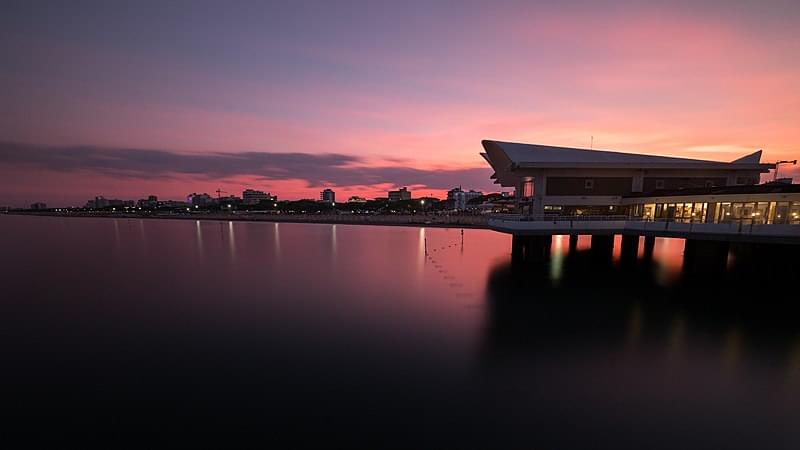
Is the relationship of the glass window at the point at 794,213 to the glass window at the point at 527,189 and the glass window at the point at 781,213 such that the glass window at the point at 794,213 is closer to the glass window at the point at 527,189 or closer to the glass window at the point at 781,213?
the glass window at the point at 781,213

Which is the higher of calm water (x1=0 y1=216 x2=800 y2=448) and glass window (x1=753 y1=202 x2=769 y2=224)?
glass window (x1=753 y1=202 x2=769 y2=224)

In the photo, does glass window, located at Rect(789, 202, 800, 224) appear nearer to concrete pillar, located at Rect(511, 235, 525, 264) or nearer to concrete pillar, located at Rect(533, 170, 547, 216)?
concrete pillar, located at Rect(533, 170, 547, 216)

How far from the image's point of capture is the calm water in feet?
32.6

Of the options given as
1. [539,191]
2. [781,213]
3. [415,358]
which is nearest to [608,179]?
[539,191]

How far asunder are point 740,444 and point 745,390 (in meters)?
4.29

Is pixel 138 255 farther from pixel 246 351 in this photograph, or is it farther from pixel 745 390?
pixel 745 390

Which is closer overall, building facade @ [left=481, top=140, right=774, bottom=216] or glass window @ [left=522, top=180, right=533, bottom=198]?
building facade @ [left=481, top=140, right=774, bottom=216]

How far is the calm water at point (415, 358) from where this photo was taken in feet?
32.6

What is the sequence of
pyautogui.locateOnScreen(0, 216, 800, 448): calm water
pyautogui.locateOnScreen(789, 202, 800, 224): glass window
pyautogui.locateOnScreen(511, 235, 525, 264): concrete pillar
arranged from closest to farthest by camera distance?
1. pyautogui.locateOnScreen(0, 216, 800, 448): calm water
2. pyautogui.locateOnScreen(789, 202, 800, 224): glass window
3. pyautogui.locateOnScreen(511, 235, 525, 264): concrete pillar

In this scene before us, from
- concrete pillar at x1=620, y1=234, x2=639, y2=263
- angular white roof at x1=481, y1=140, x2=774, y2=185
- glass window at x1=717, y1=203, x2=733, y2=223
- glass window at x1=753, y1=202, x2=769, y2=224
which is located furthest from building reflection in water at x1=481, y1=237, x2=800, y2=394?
angular white roof at x1=481, y1=140, x2=774, y2=185

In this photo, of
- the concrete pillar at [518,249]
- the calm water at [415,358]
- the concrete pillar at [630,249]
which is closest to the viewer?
the calm water at [415,358]

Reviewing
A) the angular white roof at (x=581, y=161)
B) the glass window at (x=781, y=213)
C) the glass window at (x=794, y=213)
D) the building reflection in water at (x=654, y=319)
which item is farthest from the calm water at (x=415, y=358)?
the angular white roof at (x=581, y=161)

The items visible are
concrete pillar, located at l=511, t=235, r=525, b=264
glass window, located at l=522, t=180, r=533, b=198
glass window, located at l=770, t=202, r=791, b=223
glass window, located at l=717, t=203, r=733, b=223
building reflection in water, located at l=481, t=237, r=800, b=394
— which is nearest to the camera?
building reflection in water, located at l=481, t=237, r=800, b=394

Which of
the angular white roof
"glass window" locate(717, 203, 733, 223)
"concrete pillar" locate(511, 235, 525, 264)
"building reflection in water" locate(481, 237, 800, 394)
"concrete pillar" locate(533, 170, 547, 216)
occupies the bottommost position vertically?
"building reflection in water" locate(481, 237, 800, 394)
